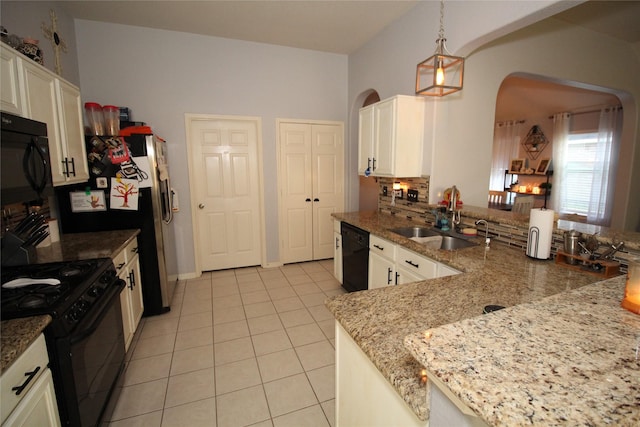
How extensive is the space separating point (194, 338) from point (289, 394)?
1.13 m

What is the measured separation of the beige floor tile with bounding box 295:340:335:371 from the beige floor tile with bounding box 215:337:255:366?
41 cm

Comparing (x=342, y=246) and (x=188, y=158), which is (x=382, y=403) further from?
(x=188, y=158)

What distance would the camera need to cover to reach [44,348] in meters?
1.26

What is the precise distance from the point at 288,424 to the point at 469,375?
1.57 m

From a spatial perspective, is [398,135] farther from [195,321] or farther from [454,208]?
[195,321]

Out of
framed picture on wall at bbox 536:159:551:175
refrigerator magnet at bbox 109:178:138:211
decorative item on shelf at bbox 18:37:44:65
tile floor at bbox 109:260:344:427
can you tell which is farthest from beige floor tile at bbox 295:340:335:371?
framed picture on wall at bbox 536:159:551:175

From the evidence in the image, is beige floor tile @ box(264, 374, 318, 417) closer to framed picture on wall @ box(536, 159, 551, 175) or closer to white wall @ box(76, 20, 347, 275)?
white wall @ box(76, 20, 347, 275)

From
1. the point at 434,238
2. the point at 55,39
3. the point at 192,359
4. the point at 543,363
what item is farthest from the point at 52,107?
the point at 434,238

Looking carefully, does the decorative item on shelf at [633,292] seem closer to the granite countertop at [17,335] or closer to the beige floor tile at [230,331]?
the granite countertop at [17,335]

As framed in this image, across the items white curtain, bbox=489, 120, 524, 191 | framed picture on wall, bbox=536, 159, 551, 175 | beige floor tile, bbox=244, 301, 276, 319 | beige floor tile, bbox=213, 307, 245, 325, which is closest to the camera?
beige floor tile, bbox=213, 307, 245, 325

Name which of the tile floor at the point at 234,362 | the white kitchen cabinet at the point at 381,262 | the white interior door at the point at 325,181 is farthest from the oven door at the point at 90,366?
the white interior door at the point at 325,181

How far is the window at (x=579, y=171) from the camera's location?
5.04m

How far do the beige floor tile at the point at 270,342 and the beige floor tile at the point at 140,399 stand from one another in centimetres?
71

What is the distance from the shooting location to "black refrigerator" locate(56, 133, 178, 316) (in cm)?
269
